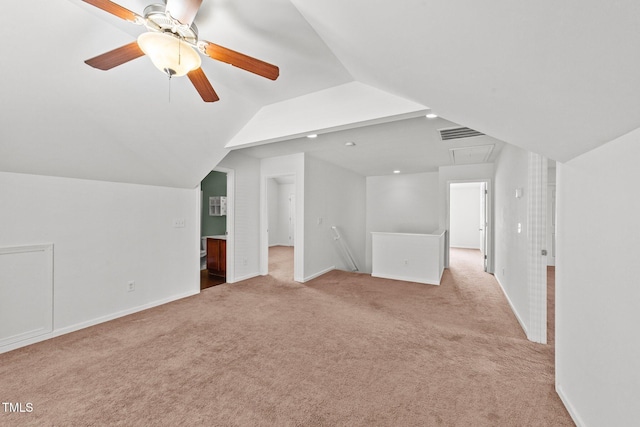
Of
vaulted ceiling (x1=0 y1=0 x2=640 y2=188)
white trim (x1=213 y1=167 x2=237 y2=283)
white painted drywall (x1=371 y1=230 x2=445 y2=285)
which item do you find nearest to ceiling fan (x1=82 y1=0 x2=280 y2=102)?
vaulted ceiling (x1=0 y1=0 x2=640 y2=188)

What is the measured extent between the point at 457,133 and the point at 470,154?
1.43 meters

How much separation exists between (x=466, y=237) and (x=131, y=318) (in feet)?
31.5

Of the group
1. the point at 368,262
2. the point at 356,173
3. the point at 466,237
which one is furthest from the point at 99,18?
the point at 466,237

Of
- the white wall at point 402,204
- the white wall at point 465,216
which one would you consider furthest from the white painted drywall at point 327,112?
the white wall at point 465,216

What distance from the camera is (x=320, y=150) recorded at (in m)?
4.29

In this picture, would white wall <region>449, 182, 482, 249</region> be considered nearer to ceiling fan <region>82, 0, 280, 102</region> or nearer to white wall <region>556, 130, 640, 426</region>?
white wall <region>556, 130, 640, 426</region>

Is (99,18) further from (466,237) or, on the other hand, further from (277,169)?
(466,237)

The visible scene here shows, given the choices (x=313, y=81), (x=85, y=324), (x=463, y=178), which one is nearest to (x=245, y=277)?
(x=85, y=324)

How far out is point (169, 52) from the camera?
1.39 m

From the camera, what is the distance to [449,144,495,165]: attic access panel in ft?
13.3

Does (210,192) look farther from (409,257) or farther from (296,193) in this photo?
(409,257)

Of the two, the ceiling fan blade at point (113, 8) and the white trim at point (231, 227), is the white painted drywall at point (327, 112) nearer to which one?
the white trim at point (231, 227)

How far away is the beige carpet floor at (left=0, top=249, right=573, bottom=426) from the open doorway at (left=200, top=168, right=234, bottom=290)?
1311 mm

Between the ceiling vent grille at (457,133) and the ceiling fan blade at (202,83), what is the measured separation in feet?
8.84
